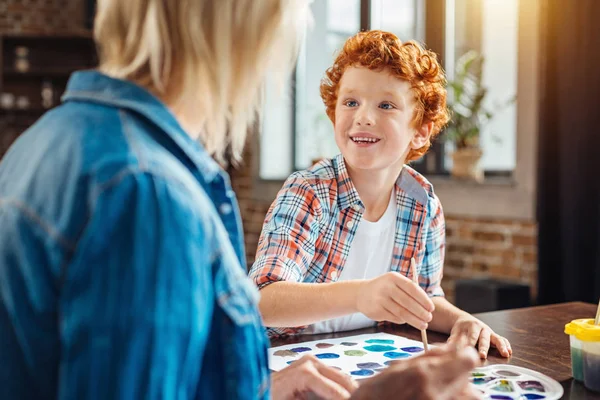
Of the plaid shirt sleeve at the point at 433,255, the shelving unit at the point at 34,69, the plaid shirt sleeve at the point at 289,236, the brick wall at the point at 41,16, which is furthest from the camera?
the brick wall at the point at 41,16

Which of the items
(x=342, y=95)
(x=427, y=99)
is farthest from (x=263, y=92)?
(x=427, y=99)

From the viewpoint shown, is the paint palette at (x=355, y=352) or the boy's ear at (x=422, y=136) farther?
the boy's ear at (x=422, y=136)

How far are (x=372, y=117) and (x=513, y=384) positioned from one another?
0.74 metres

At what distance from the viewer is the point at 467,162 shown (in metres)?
3.96

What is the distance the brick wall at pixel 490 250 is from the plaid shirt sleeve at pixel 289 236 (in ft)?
7.88

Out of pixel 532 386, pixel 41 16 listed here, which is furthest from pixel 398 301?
pixel 41 16

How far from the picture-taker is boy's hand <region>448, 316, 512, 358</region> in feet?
4.06

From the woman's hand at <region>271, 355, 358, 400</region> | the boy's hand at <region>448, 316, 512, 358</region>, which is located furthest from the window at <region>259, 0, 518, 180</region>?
the woman's hand at <region>271, 355, 358, 400</region>

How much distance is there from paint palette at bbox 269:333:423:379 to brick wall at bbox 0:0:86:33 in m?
6.04

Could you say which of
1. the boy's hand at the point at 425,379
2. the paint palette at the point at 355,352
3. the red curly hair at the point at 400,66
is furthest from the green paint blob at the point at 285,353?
the red curly hair at the point at 400,66

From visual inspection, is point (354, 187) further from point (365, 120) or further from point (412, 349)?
point (412, 349)

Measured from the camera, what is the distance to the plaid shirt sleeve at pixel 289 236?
1.39 metres

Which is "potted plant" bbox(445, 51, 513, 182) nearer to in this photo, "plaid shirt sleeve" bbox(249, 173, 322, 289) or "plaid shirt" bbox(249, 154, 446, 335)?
"plaid shirt" bbox(249, 154, 446, 335)

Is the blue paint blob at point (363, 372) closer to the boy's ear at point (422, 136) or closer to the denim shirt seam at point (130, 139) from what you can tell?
the denim shirt seam at point (130, 139)
